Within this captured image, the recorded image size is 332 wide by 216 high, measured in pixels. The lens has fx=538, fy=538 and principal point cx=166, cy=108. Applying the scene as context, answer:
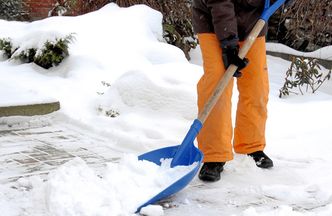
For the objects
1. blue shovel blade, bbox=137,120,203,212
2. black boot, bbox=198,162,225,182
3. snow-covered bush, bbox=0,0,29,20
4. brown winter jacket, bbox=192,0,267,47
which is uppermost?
brown winter jacket, bbox=192,0,267,47

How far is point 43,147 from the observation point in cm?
383

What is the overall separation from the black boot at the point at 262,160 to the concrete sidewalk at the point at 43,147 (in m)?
0.92

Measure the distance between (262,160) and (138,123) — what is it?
1239 millimetres

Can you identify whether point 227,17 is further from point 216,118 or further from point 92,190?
point 92,190

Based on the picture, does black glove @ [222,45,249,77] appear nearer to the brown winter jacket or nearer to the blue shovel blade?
the brown winter jacket

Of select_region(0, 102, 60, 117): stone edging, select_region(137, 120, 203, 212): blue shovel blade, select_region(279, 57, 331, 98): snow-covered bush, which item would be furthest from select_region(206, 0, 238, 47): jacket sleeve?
select_region(279, 57, 331, 98): snow-covered bush

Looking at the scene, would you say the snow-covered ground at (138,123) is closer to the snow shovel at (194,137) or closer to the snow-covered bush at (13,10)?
the snow shovel at (194,137)

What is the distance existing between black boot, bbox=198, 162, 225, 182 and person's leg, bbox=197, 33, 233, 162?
33 mm

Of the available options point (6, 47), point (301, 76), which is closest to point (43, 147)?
point (6, 47)

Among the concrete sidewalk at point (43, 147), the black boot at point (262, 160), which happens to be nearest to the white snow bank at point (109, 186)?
the concrete sidewalk at point (43, 147)

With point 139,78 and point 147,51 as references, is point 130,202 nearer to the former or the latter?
point 139,78

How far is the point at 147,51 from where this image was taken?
6328mm

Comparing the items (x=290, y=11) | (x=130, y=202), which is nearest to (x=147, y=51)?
(x=290, y=11)

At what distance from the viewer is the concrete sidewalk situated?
334cm
